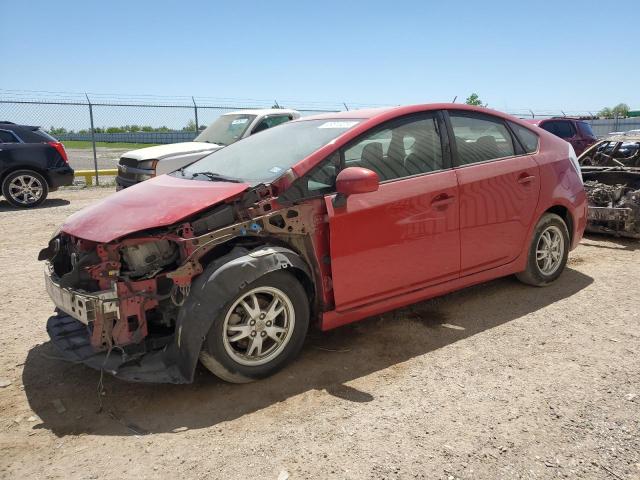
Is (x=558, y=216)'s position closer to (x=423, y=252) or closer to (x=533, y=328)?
(x=533, y=328)

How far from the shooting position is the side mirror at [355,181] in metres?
3.38

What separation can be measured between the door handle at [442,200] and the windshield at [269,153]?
811 mm

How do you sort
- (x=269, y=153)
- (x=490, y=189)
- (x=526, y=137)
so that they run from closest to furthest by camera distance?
(x=269, y=153)
(x=490, y=189)
(x=526, y=137)

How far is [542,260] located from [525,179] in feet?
2.90

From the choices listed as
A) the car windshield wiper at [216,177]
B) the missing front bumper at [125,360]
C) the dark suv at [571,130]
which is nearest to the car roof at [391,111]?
the car windshield wiper at [216,177]

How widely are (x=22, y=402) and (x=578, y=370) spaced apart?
11.3 ft

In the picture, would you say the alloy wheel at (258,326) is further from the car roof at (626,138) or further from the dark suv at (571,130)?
the dark suv at (571,130)

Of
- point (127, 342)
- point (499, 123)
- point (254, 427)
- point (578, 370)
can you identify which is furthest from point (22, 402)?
point (499, 123)

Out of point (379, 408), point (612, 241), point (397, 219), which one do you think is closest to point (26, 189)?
point (397, 219)

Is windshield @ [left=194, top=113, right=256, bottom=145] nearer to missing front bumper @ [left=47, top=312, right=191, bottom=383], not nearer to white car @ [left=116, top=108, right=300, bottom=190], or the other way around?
white car @ [left=116, top=108, right=300, bottom=190]

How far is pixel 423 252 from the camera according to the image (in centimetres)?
393

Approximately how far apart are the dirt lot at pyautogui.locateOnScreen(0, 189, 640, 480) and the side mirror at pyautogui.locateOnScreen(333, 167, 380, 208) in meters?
1.18

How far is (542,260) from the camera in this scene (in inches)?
198

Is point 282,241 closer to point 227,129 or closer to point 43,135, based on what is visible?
point 227,129
